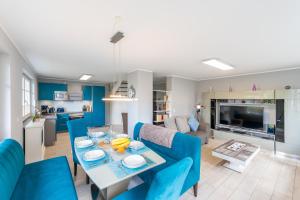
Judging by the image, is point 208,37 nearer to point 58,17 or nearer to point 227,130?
point 58,17

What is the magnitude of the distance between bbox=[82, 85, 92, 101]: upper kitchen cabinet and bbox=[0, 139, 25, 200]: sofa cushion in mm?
5104

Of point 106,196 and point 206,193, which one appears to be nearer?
point 106,196

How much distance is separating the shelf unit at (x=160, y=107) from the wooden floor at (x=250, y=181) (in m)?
1.88

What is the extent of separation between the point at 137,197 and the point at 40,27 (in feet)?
7.55

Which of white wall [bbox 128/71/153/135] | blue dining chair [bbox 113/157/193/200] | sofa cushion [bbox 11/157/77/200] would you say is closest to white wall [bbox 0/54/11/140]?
sofa cushion [bbox 11/157/77/200]

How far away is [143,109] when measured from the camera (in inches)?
163

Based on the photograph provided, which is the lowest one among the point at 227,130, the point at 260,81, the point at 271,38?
the point at 227,130

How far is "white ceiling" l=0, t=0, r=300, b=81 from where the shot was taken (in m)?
1.29

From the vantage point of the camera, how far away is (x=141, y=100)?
13.3ft

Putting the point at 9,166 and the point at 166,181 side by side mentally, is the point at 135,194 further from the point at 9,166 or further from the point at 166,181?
the point at 9,166

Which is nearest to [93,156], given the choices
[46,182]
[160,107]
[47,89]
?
[46,182]

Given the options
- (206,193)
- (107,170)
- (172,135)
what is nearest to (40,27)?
(107,170)

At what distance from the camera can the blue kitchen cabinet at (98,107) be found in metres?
6.82

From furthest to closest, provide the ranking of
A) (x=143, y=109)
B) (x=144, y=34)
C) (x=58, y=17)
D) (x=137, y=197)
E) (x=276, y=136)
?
(x=143, y=109) < (x=276, y=136) < (x=144, y=34) < (x=58, y=17) < (x=137, y=197)
